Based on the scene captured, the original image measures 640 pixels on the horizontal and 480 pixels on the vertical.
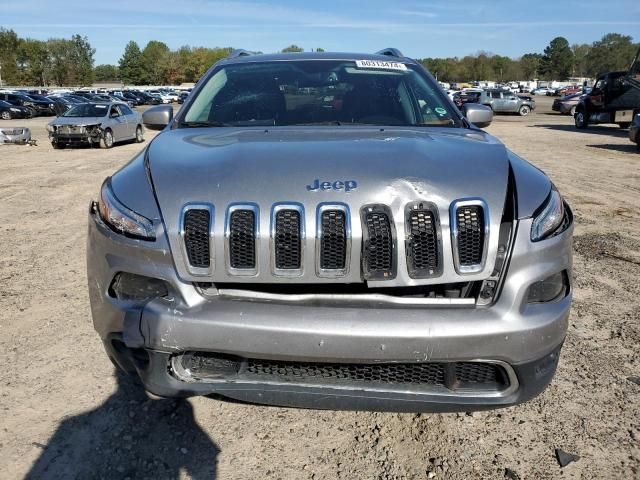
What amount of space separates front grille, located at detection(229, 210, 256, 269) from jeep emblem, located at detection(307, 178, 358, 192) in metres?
0.26

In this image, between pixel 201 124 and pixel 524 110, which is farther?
pixel 524 110

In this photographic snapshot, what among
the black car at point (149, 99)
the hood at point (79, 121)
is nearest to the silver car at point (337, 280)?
the hood at point (79, 121)

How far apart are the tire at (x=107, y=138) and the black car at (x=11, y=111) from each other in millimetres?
22625

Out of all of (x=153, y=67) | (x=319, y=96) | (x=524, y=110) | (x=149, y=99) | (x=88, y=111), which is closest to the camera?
(x=319, y=96)

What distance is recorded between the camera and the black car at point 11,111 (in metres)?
35.2

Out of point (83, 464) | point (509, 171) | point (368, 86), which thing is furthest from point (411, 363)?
point (368, 86)

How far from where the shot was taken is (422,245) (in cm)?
207

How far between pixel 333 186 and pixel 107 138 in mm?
17043

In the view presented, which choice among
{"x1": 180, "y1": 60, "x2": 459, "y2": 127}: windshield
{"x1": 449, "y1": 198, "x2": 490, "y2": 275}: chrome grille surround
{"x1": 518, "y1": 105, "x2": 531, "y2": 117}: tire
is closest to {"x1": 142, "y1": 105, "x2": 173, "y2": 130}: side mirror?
{"x1": 180, "y1": 60, "x2": 459, "y2": 127}: windshield

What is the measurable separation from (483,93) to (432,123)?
38.0 meters

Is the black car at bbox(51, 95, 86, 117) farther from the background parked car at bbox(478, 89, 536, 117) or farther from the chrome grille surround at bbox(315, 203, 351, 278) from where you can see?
the chrome grille surround at bbox(315, 203, 351, 278)

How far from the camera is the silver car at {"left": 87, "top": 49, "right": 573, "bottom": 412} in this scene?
79.1 inches

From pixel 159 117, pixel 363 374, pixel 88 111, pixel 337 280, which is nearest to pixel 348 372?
pixel 363 374

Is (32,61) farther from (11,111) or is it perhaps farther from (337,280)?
(337,280)
